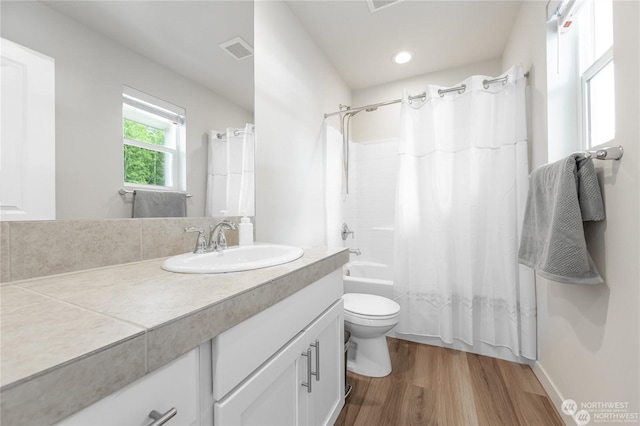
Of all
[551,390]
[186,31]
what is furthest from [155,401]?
[551,390]

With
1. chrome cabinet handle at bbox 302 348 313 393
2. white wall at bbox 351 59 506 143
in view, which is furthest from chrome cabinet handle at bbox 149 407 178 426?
white wall at bbox 351 59 506 143

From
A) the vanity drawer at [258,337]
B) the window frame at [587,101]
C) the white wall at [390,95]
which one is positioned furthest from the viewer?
the white wall at [390,95]

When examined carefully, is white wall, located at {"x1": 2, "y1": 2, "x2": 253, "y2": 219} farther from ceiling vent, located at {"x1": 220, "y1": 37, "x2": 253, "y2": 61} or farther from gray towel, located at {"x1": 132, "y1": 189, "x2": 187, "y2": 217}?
ceiling vent, located at {"x1": 220, "y1": 37, "x2": 253, "y2": 61}

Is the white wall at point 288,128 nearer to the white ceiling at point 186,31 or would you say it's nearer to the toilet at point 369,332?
the white ceiling at point 186,31

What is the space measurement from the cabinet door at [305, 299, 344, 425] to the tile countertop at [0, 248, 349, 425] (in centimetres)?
32

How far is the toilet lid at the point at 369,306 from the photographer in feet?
5.33

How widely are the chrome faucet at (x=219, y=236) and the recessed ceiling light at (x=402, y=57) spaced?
7.16 feet

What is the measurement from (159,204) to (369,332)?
1337mm

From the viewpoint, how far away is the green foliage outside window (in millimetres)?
929

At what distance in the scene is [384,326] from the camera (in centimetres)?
159

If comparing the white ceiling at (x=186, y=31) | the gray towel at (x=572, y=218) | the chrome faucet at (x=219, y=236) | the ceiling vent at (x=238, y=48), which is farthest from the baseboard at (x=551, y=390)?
the ceiling vent at (x=238, y=48)

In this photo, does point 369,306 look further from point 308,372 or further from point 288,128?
point 288,128

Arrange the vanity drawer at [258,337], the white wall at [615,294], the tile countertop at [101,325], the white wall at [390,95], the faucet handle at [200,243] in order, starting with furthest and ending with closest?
the white wall at [390,95]
the faucet handle at [200,243]
the white wall at [615,294]
the vanity drawer at [258,337]
the tile countertop at [101,325]

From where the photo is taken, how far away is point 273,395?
0.77 metres
